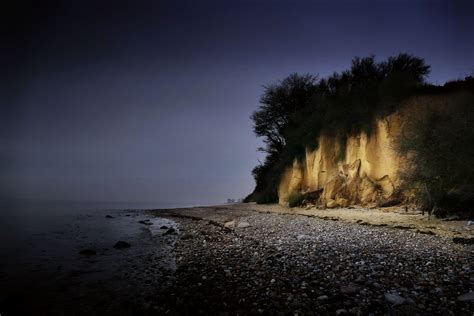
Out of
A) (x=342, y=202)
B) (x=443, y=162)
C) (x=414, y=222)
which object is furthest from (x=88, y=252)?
(x=342, y=202)

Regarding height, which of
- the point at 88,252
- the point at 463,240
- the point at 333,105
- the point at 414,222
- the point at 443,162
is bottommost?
the point at 88,252

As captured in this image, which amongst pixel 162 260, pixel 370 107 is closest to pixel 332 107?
pixel 370 107

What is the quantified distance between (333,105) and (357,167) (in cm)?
740

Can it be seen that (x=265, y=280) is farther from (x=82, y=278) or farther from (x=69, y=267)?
(x=69, y=267)

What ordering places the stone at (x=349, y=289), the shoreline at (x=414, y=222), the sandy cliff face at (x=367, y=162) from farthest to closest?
the sandy cliff face at (x=367, y=162)
the shoreline at (x=414, y=222)
the stone at (x=349, y=289)

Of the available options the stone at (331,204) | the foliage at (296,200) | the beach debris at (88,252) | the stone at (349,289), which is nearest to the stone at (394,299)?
the stone at (349,289)

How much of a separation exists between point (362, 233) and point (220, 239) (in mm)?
5729

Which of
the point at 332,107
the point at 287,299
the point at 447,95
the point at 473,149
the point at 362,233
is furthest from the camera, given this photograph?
the point at 332,107

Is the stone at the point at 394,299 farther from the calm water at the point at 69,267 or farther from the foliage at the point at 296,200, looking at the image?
the foliage at the point at 296,200

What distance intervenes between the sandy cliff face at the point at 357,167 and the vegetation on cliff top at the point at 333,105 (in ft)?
2.48

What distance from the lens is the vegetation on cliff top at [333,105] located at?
64.5ft

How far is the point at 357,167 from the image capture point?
19.9 metres

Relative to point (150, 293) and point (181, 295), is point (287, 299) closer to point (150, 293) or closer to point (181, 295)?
point (181, 295)

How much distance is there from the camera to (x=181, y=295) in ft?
17.4
